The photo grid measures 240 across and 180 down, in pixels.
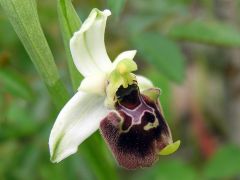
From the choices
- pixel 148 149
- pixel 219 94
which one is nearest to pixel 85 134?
pixel 148 149

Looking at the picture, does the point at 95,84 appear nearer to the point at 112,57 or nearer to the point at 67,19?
the point at 67,19

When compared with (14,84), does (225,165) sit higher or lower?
lower

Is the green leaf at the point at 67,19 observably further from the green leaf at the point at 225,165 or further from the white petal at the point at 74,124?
the green leaf at the point at 225,165

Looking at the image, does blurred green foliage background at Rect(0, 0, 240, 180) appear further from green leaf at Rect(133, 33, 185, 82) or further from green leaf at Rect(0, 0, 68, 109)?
green leaf at Rect(0, 0, 68, 109)

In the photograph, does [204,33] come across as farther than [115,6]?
Yes

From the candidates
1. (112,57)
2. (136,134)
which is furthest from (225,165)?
(136,134)

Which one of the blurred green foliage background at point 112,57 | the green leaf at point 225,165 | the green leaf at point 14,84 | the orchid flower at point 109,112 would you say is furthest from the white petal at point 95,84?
the green leaf at point 225,165

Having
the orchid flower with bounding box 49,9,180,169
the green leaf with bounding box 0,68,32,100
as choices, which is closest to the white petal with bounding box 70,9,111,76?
the orchid flower with bounding box 49,9,180,169

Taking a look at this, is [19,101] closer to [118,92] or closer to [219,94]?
[118,92]
